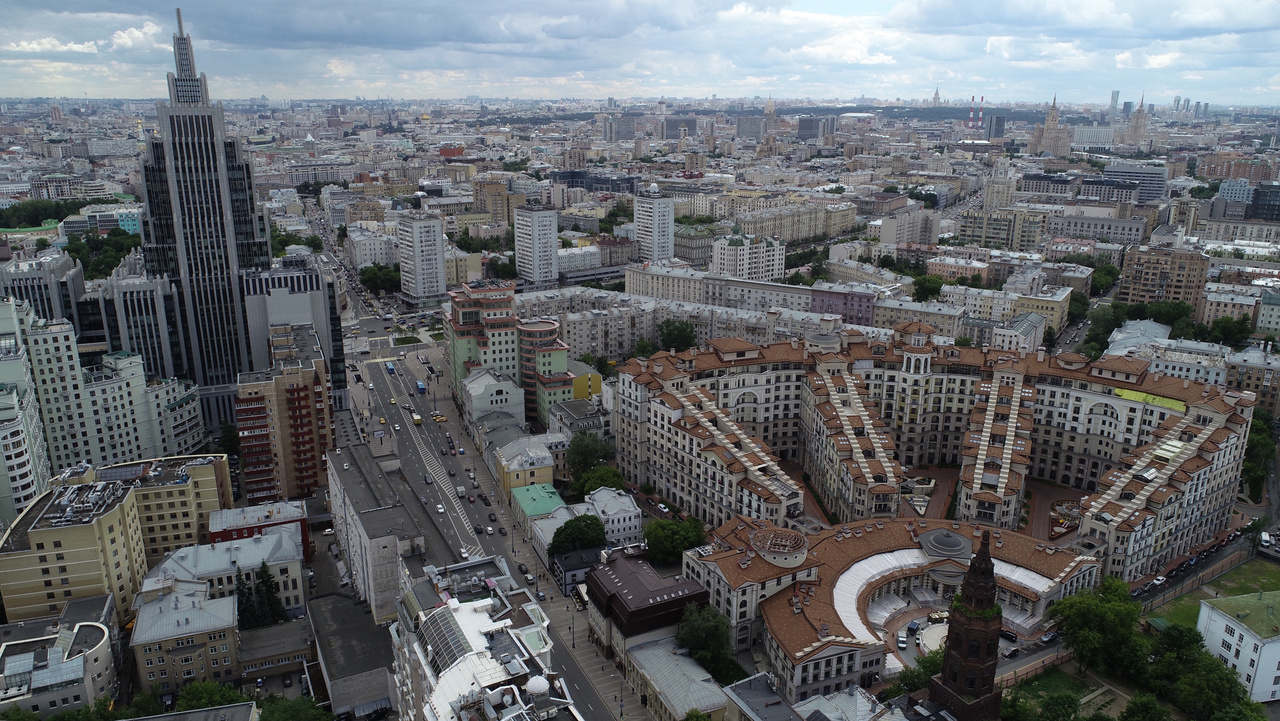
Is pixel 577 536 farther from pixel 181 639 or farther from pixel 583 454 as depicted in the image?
pixel 181 639

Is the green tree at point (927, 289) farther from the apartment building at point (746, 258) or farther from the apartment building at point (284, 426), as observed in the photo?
the apartment building at point (284, 426)

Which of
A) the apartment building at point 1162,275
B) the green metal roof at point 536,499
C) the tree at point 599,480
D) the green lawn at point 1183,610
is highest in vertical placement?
the apartment building at point 1162,275

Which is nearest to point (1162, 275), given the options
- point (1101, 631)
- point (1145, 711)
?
point (1101, 631)

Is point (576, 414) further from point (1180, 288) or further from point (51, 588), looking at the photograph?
point (1180, 288)

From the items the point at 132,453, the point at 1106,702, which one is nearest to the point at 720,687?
the point at 1106,702

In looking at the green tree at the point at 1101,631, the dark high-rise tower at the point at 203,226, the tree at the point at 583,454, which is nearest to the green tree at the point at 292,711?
the tree at the point at 583,454

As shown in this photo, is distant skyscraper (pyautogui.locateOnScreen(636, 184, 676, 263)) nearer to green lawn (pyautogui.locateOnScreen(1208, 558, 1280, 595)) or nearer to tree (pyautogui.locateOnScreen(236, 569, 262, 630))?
green lawn (pyautogui.locateOnScreen(1208, 558, 1280, 595))
